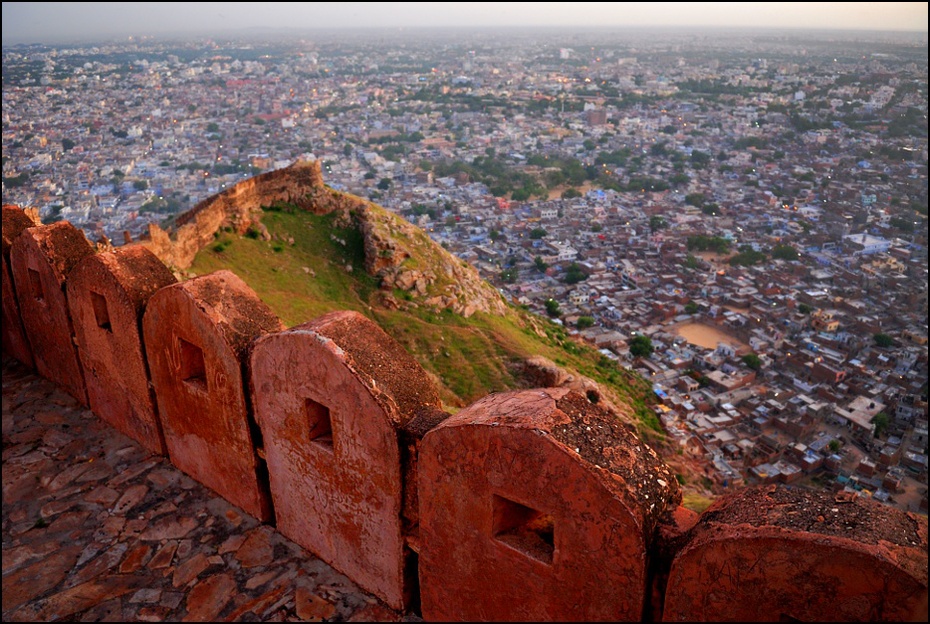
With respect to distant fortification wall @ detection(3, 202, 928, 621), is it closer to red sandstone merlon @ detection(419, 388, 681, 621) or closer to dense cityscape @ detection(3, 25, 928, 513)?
red sandstone merlon @ detection(419, 388, 681, 621)

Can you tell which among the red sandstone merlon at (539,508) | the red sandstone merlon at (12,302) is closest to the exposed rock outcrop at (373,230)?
the red sandstone merlon at (12,302)

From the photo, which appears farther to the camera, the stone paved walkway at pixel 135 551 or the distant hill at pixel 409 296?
the distant hill at pixel 409 296

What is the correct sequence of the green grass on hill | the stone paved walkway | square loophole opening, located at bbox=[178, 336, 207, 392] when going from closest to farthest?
the stone paved walkway → square loophole opening, located at bbox=[178, 336, 207, 392] → the green grass on hill

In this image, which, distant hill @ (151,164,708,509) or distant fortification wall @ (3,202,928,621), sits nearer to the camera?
distant fortification wall @ (3,202,928,621)

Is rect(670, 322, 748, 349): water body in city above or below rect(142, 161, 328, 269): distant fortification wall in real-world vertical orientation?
below

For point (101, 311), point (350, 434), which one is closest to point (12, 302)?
point (101, 311)

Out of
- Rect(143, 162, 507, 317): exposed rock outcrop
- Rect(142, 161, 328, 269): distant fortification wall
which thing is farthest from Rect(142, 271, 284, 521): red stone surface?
Rect(143, 162, 507, 317): exposed rock outcrop

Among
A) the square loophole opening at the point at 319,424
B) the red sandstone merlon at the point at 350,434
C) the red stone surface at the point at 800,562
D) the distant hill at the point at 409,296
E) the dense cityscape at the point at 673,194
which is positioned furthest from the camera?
the dense cityscape at the point at 673,194

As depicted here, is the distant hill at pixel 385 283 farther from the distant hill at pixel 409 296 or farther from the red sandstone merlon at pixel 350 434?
the red sandstone merlon at pixel 350 434
